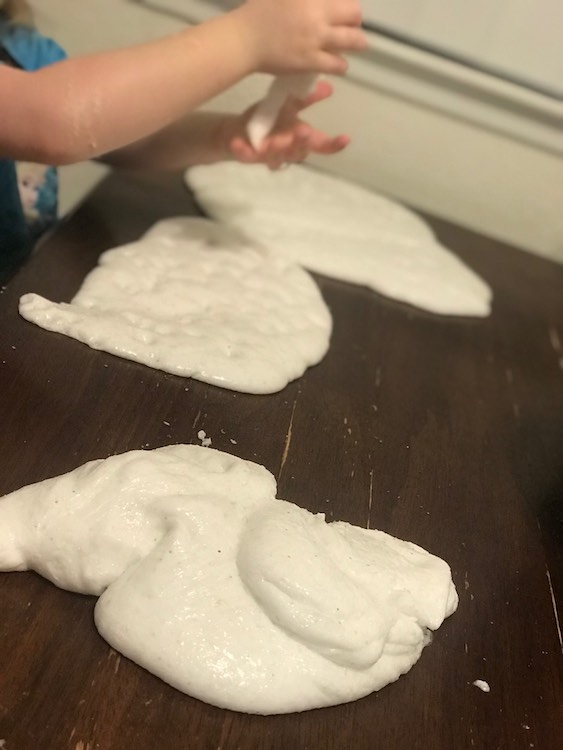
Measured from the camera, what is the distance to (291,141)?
32.5 inches

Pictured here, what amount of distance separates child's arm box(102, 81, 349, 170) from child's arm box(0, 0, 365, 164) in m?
0.08

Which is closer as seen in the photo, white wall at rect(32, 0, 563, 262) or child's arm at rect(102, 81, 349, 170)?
child's arm at rect(102, 81, 349, 170)

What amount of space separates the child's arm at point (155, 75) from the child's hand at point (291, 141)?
68mm

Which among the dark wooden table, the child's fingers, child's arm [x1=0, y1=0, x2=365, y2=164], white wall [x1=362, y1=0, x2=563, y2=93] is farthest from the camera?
white wall [x1=362, y1=0, x2=563, y2=93]

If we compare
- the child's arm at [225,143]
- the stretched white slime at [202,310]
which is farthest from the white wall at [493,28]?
the stretched white slime at [202,310]

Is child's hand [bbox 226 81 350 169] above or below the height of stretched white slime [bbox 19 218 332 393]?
above

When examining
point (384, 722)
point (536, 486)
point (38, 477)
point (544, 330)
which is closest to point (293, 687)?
point (384, 722)

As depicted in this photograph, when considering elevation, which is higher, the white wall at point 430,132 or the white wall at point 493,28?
the white wall at point 493,28

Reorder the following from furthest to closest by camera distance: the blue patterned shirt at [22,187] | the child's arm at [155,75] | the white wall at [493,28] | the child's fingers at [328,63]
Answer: the white wall at [493,28] < the blue patterned shirt at [22,187] < the child's fingers at [328,63] < the child's arm at [155,75]

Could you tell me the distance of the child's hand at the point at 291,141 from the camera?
82 centimetres

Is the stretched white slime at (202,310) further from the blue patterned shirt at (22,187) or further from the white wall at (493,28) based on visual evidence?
the white wall at (493,28)

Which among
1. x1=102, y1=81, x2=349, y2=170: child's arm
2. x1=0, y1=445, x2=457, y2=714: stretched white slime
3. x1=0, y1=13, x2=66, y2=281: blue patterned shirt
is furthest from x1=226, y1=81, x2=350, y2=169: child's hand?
x1=0, y1=445, x2=457, y2=714: stretched white slime

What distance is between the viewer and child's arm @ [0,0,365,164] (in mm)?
641

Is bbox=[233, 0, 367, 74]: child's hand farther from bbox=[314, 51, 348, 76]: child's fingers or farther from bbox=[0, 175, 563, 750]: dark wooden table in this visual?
bbox=[0, 175, 563, 750]: dark wooden table
